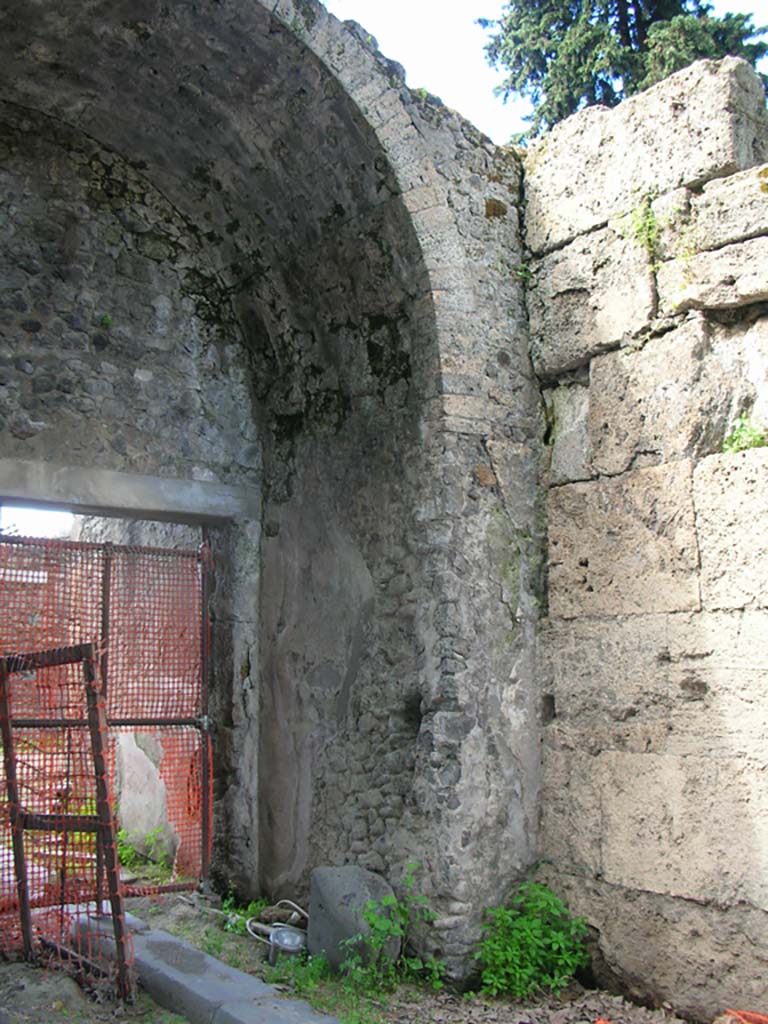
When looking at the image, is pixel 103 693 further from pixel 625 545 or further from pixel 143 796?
pixel 625 545

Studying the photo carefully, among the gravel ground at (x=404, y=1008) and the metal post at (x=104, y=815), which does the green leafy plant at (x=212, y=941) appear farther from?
the metal post at (x=104, y=815)

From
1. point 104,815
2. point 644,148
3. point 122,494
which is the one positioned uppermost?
point 644,148

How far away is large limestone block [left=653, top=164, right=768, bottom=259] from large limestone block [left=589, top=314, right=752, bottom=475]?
31cm

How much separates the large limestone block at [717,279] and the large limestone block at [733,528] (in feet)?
2.00

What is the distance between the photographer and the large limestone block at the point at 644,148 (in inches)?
156

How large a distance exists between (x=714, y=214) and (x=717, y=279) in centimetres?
27

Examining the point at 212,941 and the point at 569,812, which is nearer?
the point at 569,812

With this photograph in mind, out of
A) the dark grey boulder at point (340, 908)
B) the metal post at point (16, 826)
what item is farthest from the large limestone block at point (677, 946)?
the metal post at point (16, 826)

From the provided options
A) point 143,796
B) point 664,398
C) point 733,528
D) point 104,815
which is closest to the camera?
point 104,815

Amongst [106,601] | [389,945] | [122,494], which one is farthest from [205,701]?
[389,945]

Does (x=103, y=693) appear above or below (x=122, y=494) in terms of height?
below

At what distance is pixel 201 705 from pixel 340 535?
1.21 m

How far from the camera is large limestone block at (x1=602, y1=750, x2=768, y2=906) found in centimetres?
353

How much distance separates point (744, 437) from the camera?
378 cm
